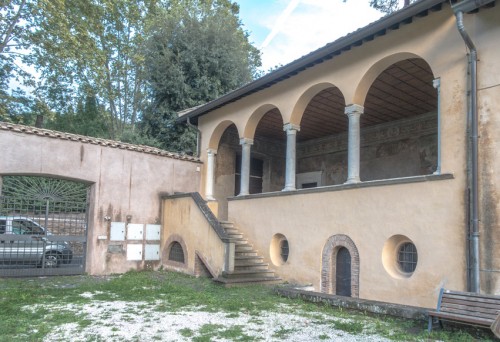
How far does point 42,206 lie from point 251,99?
6325 mm

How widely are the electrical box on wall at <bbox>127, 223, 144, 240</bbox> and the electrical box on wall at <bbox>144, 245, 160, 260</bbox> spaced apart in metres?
0.38

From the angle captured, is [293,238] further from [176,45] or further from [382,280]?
[176,45]

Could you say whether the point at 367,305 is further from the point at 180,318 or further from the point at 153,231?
the point at 153,231

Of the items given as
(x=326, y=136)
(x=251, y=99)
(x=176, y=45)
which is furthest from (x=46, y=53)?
(x=326, y=136)

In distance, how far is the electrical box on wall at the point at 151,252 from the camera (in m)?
11.8

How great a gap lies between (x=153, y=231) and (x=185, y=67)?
28.1ft

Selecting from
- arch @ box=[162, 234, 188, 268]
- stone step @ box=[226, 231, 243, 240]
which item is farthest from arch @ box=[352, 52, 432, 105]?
arch @ box=[162, 234, 188, 268]

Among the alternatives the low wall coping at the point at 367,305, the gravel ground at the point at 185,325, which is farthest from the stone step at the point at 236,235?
the gravel ground at the point at 185,325

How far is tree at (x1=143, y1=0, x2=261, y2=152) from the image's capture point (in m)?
17.3

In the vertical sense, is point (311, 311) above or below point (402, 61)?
below

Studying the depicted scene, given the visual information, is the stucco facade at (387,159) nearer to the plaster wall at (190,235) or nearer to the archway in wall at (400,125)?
the archway in wall at (400,125)

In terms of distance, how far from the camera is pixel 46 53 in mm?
16531

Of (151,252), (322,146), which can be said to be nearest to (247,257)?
(151,252)

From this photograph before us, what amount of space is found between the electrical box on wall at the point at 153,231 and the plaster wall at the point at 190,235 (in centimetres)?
18
